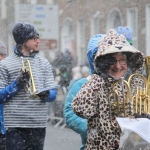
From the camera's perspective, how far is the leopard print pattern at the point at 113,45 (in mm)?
4285

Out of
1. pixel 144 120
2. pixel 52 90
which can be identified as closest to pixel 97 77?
pixel 144 120

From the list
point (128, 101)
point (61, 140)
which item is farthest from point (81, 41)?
point (128, 101)

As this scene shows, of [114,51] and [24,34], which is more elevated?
[24,34]

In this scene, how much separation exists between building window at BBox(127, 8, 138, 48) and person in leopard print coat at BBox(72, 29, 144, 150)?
18.7m

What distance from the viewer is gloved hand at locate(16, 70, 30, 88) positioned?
5.48 m

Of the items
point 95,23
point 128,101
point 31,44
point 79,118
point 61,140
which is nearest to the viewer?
point 128,101

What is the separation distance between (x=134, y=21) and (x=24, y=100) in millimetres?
17945

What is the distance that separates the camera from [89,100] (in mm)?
4215

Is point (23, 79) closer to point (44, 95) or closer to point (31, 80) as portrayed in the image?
point (31, 80)

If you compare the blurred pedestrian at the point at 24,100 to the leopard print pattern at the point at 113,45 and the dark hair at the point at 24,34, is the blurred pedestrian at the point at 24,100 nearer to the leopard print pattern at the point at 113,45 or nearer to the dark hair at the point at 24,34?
the dark hair at the point at 24,34

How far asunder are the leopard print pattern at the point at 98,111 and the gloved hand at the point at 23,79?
1.29 metres

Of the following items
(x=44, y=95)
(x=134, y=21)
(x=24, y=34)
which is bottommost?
(x=44, y=95)

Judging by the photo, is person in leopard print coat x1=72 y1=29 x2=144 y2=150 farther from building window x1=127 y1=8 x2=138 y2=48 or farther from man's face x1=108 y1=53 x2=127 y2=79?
building window x1=127 y1=8 x2=138 y2=48

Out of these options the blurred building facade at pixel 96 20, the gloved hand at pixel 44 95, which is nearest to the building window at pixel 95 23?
the blurred building facade at pixel 96 20
